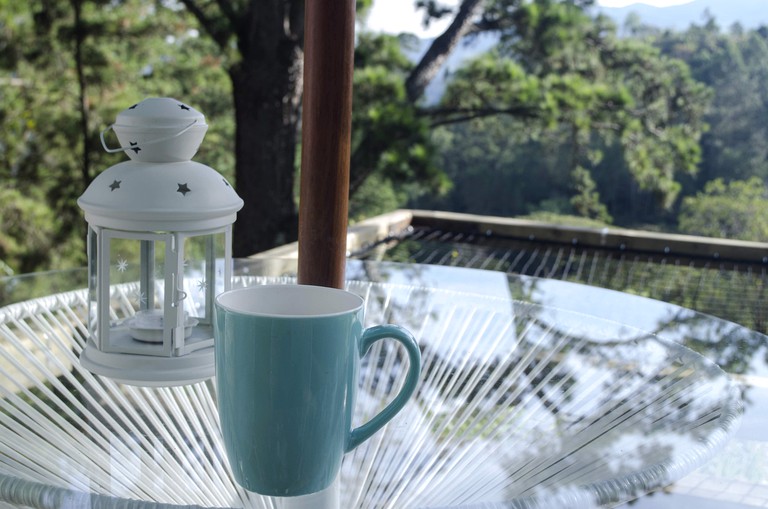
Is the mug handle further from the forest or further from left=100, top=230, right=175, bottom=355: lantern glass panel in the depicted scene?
the forest

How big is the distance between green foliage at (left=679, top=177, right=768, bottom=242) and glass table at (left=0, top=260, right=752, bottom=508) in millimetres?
8456

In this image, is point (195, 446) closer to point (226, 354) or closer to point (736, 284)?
point (226, 354)

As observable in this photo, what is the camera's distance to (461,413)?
51 centimetres

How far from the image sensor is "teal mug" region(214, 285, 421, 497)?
0.34 m

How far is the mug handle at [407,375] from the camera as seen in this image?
0.38 m

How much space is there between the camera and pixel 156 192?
406 millimetres

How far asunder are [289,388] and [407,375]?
0.07m

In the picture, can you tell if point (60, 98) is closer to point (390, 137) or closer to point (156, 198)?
point (390, 137)

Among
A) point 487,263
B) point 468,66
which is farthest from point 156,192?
point 468,66

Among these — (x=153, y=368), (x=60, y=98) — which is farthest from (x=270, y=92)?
(x=153, y=368)

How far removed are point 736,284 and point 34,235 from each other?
3.88 m

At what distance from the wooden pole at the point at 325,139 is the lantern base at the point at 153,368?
0.09 metres

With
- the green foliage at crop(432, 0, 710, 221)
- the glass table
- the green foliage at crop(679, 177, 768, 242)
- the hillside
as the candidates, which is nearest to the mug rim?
the glass table

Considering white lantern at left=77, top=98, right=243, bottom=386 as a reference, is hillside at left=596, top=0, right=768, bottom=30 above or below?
above
